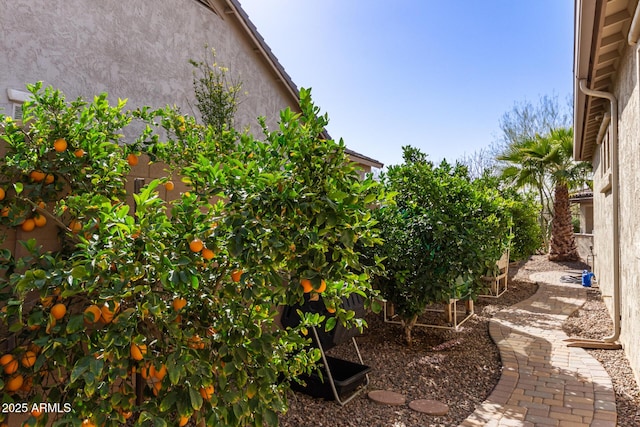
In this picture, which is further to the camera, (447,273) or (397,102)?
(397,102)

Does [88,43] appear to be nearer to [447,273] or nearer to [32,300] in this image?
[32,300]

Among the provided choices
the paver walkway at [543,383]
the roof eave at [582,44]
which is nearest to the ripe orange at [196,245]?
the paver walkway at [543,383]

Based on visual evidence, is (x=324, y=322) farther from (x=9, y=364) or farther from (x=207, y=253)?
(x=9, y=364)

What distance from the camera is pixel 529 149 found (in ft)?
46.0

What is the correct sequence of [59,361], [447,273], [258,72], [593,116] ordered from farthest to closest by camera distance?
1. [258,72]
2. [593,116]
3. [447,273]
4. [59,361]

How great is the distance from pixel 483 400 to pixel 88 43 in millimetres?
6997

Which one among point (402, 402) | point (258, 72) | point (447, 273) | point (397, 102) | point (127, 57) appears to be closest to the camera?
point (402, 402)

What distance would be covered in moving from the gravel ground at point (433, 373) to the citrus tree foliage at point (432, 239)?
1.99ft

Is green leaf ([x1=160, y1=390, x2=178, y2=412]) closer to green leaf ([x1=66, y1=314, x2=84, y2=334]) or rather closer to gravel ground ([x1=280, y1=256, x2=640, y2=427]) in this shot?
green leaf ([x1=66, y1=314, x2=84, y2=334])

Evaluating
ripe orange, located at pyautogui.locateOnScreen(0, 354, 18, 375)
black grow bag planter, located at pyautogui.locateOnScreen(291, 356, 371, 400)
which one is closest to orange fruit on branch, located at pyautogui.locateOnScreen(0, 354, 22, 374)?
ripe orange, located at pyautogui.locateOnScreen(0, 354, 18, 375)

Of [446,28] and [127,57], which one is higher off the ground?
[446,28]

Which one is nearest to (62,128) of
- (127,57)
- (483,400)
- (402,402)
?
(402,402)

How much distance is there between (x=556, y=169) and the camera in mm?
14367

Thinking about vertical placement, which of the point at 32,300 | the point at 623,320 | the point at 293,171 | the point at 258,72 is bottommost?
the point at 623,320
